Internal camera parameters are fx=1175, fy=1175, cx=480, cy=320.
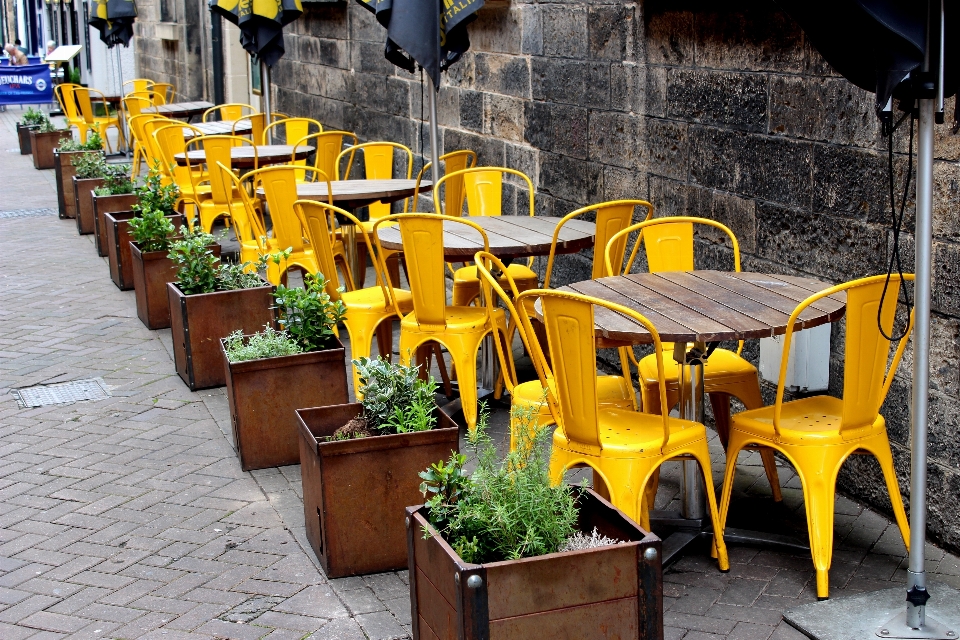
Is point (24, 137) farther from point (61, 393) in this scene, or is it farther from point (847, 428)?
point (847, 428)

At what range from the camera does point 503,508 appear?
2.78 meters

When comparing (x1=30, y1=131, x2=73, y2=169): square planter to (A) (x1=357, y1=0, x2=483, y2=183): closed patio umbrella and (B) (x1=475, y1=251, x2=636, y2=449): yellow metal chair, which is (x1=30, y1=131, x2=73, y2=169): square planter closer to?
(A) (x1=357, y1=0, x2=483, y2=183): closed patio umbrella

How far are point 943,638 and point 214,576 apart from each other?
7.40 ft

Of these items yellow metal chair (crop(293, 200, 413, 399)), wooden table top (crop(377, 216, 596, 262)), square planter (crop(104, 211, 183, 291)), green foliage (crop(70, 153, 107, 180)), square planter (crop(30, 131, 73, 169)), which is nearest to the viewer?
wooden table top (crop(377, 216, 596, 262))

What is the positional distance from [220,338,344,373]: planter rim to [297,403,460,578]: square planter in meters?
0.94

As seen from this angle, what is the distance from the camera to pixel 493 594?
2.69 m

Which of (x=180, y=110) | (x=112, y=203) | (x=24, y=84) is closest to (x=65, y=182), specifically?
(x=180, y=110)

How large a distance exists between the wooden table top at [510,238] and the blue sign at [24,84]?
2057 centimetres

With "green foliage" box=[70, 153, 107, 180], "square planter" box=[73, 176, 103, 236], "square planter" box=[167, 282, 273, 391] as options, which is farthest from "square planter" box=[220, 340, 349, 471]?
"green foliage" box=[70, 153, 107, 180]

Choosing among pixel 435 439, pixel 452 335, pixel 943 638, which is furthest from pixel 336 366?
pixel 943 638

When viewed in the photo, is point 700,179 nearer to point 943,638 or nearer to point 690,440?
point 690,440

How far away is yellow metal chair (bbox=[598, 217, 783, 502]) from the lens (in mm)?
4301

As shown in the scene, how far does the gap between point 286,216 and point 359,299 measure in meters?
1.11

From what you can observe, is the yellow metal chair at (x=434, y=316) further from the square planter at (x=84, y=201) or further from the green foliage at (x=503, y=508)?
the square planter at (x=84, y=201)
